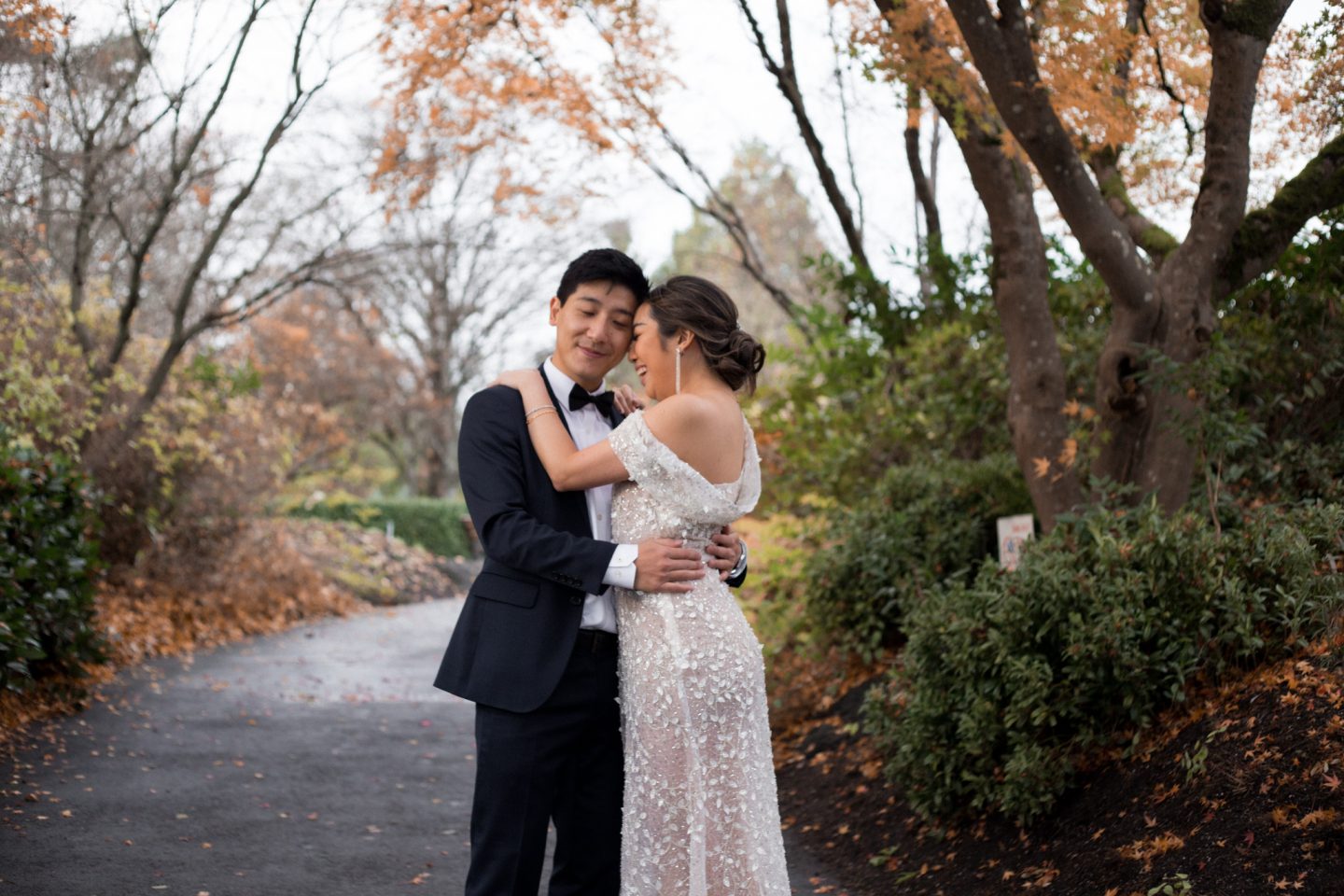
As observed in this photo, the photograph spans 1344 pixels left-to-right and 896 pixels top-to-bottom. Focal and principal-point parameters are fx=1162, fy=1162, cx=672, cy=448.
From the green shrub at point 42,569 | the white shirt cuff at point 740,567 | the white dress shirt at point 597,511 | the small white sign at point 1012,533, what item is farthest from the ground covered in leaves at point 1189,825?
the green shrub at point 42,569

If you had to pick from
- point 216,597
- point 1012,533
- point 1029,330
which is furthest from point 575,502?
point 216,597

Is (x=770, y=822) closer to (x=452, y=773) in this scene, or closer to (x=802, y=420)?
(x=452, y=773)

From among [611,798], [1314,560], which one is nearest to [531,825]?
[611,798]

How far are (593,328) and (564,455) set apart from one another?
0.41 metres

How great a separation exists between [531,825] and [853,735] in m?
3.94

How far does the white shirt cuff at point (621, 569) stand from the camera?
10.2 feet

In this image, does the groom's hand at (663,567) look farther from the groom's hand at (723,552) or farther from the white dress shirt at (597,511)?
the groom's hand at (723,552)

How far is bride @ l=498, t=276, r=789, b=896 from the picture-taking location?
3.10m

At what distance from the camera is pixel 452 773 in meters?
7.26

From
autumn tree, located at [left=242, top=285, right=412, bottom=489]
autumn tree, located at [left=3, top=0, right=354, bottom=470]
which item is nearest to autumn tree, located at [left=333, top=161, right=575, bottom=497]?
autumn tree, located at [left=242, top=285, right=412, bottom=489]

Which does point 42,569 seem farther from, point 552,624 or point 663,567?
point 663,567

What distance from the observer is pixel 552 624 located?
315 centimetres

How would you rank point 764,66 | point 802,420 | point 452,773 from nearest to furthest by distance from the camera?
point 452,773 → point 802,420 → point 764,66

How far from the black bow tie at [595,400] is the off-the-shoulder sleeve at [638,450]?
318 mm
